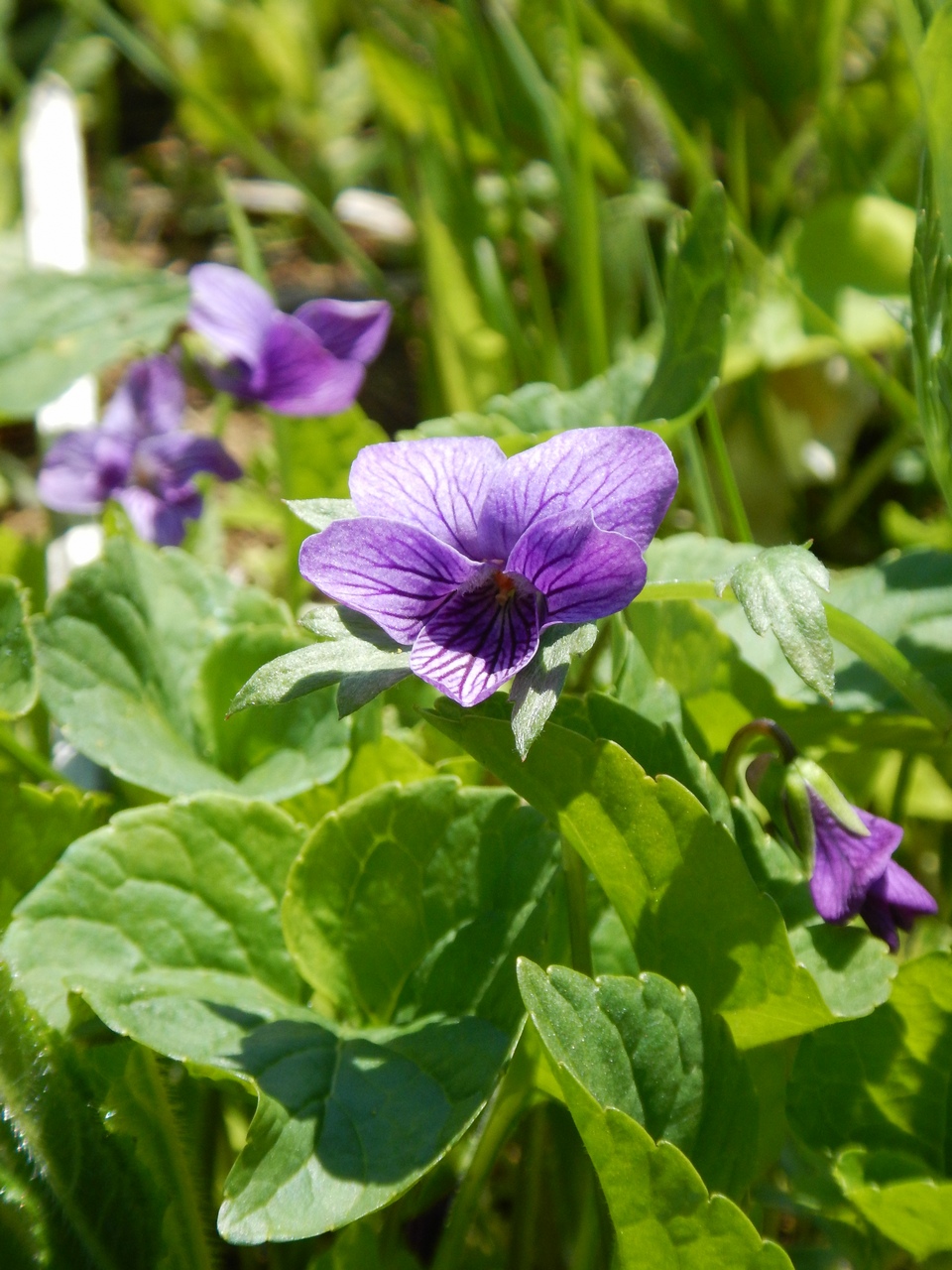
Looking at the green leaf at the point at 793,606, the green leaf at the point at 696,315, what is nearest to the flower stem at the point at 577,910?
the green leaf at the point at 793,606

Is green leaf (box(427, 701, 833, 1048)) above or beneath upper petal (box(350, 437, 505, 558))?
beneath

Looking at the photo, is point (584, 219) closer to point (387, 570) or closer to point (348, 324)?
point (348, 324)

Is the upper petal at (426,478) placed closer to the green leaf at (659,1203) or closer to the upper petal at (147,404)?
the green leaf at (659,1203)

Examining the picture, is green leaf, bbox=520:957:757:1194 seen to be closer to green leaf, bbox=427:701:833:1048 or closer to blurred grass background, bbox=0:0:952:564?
green leaf, bbox=427:701:833:1048

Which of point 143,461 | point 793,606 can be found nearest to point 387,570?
point 793,606

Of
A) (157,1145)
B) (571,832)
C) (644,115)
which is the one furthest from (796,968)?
(644,115)

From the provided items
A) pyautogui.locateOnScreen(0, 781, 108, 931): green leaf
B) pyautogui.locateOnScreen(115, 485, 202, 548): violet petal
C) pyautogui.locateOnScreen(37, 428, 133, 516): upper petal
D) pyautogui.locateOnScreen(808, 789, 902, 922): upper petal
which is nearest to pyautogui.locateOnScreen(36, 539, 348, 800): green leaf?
pyautogui.locateOnScreen(0, 781, 108, 931): green leaf
